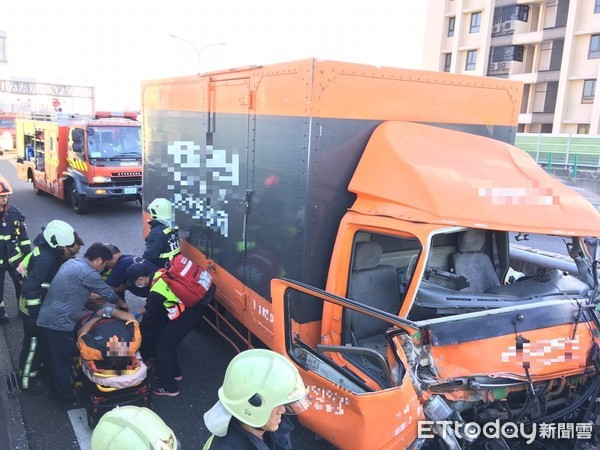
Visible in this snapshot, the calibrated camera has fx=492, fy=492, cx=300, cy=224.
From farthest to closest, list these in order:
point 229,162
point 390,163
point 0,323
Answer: point 0,323 → point 229,162 → point 390,163

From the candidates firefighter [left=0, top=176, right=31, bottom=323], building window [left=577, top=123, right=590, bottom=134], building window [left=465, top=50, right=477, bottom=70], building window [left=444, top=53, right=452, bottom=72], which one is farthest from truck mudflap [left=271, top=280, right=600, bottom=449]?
building window [left=444, top=53, right=452, bottom=72]

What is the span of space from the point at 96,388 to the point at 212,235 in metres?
1.86

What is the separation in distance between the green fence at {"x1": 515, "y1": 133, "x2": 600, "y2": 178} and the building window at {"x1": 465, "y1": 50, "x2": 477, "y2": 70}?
17466 mm

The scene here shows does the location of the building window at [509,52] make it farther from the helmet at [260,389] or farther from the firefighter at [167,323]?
the helmet at [260,389]

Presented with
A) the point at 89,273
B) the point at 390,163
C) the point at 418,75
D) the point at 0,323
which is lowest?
the point at 0,323

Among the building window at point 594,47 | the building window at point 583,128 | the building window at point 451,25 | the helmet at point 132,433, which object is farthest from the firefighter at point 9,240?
the building window at point 451,25

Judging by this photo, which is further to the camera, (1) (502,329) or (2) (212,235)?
(2) (212,235)

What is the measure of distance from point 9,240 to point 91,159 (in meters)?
6.97

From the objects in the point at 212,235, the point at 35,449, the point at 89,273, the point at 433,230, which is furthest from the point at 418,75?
the point at 35,449

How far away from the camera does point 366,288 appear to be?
3900 mm

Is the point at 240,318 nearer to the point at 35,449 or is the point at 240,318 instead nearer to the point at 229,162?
the point at 229,162

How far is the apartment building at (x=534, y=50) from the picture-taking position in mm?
31500

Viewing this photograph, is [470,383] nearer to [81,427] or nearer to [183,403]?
[183,403]

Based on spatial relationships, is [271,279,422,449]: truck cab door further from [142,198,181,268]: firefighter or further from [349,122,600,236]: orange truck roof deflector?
[142,198,181,268]: firefighter
